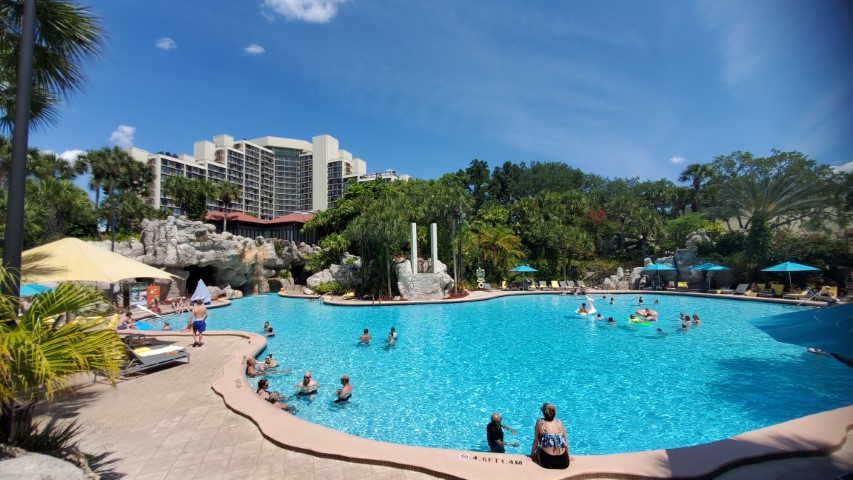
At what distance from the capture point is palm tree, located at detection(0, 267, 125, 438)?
2.97 metres

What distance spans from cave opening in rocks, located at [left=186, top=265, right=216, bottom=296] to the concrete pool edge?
28.8m

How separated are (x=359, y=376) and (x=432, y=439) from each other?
154 inches

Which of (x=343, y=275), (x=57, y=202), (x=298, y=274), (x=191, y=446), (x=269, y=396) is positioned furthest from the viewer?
(x=298, y=274)

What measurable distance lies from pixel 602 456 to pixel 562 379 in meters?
5.28

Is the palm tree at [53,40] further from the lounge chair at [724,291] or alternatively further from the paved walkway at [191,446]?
the lounge chair at [724,291]

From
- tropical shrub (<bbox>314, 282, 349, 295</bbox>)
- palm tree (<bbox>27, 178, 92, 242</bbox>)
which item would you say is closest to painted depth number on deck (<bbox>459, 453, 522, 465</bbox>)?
tropical shrub (<bbox>314, 282, 349, 295</bbox>)

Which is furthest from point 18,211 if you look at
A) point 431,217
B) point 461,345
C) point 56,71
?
point 431,217

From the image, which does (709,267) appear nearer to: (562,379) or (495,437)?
(562,379)

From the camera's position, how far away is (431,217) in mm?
29359

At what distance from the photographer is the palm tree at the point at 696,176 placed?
49000mm

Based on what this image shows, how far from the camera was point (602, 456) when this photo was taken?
5.17 metres

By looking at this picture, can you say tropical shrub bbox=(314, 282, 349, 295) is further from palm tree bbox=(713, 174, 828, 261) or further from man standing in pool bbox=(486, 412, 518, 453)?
palm tree bbox=(713, 174, 828, 261)

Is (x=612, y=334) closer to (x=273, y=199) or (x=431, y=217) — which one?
(x=431, y=217)

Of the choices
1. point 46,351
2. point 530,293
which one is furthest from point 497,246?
point 46,351
